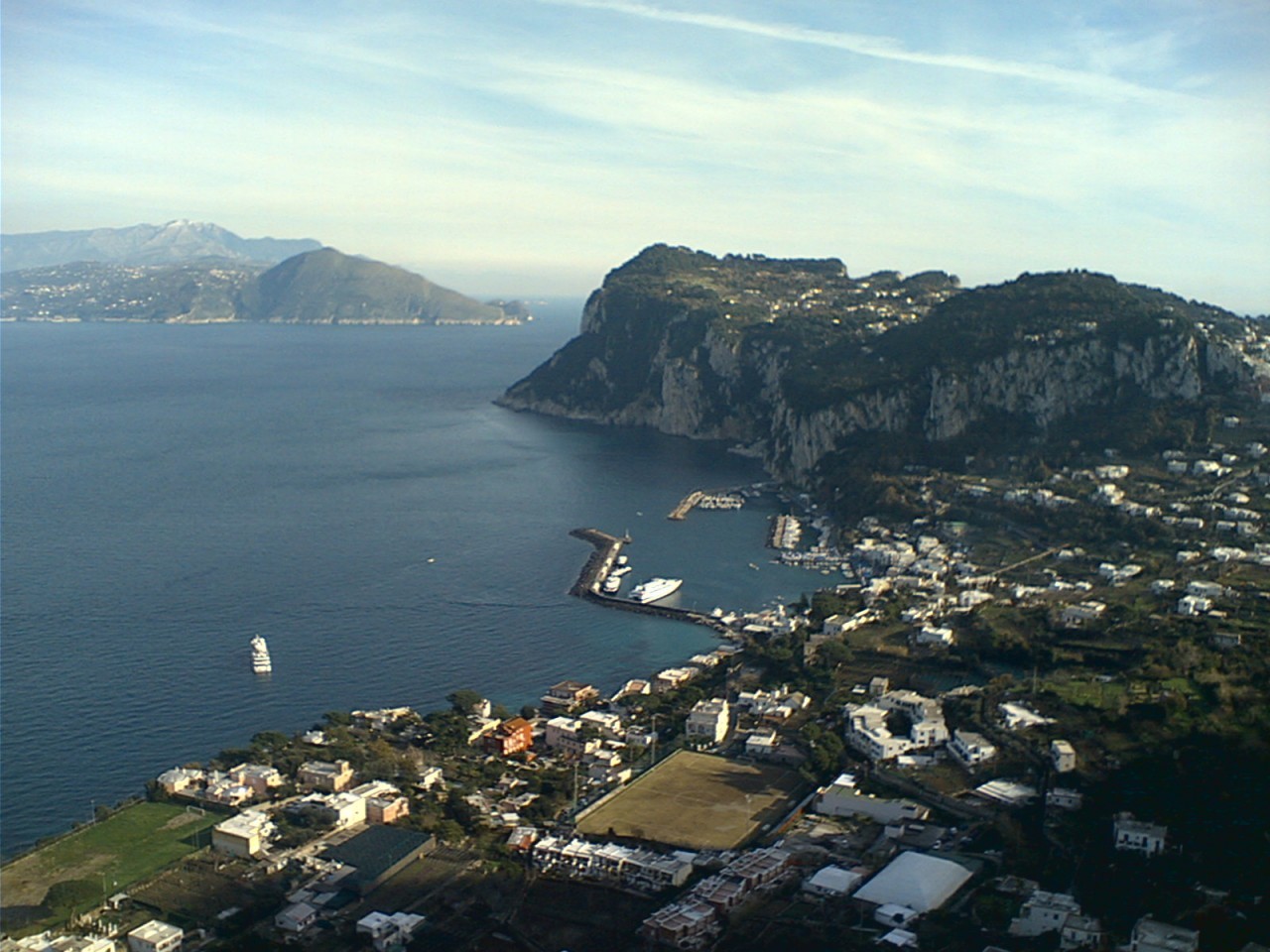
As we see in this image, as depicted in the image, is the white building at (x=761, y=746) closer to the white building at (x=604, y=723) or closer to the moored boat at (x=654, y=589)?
the white building at (x=604, y=723)

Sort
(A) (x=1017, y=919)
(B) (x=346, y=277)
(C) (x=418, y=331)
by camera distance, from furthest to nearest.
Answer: (B) (x=346, y=277) → (C) (x=418, y=331) → (A) (x=1017, y=919)

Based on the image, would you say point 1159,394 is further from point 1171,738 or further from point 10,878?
point 10,878

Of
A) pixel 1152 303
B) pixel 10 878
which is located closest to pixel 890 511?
pixel 1152 303

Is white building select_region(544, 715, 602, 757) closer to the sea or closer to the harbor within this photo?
the sea

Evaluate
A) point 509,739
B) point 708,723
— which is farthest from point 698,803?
point 509,739

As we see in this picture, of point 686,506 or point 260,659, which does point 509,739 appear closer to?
point 260,659

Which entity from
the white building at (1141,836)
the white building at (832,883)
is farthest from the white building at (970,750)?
the white building at (832,883)
